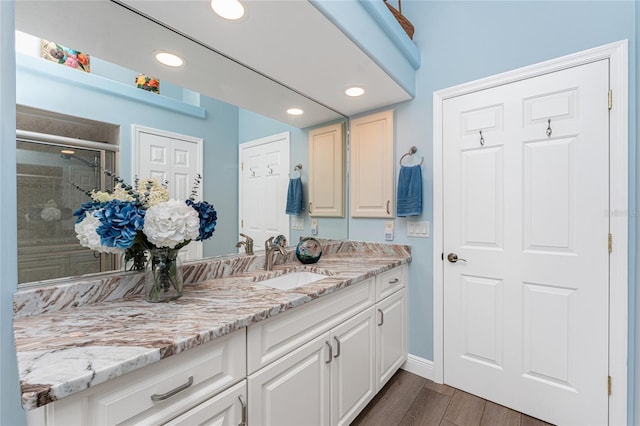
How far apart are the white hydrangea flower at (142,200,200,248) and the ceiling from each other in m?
0.71

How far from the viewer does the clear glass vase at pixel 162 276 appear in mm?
1041

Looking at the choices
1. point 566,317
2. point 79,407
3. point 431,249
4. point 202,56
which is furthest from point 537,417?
point 202,56

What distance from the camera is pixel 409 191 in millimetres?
2004

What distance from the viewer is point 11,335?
825 mm

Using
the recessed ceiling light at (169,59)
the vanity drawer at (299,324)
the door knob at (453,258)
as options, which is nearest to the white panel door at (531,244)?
the door knob at (453,258)

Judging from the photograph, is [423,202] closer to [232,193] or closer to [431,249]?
[431,249]

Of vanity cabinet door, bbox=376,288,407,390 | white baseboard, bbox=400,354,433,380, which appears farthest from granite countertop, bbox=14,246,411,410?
white baseboard, bbox=400,354,433,380

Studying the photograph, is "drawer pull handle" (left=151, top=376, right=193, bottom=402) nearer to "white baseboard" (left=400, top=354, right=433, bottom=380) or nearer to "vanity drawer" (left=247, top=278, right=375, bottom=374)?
"vanity drawer" (left=247, top=278, right=375, bottom=374)

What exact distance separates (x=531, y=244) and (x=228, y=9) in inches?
77.9

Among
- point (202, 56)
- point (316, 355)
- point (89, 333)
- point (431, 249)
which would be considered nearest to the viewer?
point (89, 333)

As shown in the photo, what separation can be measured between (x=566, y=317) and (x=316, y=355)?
4.62ft

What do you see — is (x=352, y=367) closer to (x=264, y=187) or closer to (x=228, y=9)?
(x=264, y=187)

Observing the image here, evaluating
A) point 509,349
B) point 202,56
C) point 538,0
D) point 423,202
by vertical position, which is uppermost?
point 538,0

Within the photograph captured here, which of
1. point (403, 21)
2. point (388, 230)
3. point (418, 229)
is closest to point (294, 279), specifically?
point (388, 230)
